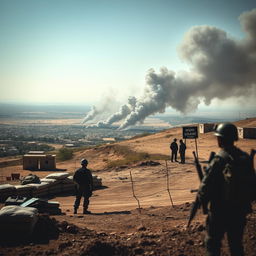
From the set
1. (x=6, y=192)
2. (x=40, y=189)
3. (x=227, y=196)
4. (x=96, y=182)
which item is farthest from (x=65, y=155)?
(x=227, y=196)

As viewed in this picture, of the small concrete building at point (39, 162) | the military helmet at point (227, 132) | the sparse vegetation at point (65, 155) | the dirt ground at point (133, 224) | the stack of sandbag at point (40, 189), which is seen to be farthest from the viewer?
the sparse vegetation at point (65, 155)

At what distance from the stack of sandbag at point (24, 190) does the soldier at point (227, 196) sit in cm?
932

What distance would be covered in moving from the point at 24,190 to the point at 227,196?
969 cm

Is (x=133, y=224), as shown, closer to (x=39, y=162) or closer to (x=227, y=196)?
(x=227, y=196)

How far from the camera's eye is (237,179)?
3.28m

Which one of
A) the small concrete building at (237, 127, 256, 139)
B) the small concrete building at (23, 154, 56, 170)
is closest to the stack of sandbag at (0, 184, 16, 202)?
the small concrete building at (23, 154, 56, 170)

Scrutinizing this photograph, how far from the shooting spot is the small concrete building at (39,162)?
25.0 metres

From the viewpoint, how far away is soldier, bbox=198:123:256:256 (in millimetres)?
3307

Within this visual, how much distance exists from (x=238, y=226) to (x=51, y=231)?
3918 mm

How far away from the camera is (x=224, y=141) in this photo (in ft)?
11.6

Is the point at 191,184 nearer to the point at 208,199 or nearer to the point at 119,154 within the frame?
the point at 208,199

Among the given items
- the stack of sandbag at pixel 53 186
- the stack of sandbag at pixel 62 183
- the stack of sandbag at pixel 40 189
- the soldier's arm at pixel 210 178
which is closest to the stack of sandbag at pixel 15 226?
the soldier's arm at pixel 210 178

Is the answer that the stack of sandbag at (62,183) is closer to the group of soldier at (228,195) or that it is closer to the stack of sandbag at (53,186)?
the stack of sandbag at (53,186)

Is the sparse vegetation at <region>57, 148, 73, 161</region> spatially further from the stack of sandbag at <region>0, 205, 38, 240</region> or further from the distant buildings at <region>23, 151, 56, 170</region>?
the stack of sandbag at <region>0, 205, 38, 240</region>
